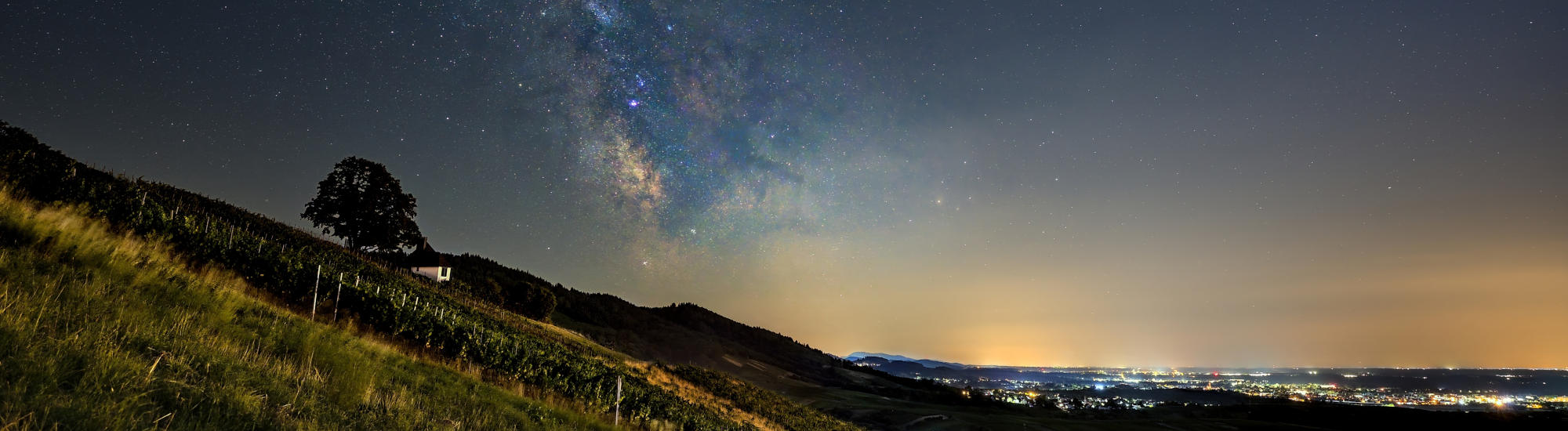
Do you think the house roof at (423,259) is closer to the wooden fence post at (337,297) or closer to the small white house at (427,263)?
the small white house at (427,263)

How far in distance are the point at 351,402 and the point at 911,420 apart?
50.7 meters

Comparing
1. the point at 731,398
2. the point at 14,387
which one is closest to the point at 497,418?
the point at 14,387

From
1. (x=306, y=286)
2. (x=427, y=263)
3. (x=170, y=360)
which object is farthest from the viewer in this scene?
(x=427, y=263)

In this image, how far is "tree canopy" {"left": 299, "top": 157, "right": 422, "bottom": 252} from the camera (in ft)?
158

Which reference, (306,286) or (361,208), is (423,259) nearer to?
(361,208)

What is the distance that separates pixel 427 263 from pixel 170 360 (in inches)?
2323

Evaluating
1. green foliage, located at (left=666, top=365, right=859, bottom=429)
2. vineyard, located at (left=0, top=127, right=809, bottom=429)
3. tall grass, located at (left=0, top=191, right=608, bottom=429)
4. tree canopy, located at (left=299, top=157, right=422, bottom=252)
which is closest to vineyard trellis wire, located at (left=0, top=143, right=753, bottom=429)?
vineyard, located at (left=0, top=127, right=809, bottom=429)

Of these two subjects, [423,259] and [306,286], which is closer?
[306,286]

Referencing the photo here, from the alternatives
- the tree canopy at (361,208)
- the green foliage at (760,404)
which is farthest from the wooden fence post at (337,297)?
the tree canopy at (361,208)

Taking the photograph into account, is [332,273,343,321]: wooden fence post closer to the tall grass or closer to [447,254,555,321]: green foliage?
the tall grass

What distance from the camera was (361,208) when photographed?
48.4 meters

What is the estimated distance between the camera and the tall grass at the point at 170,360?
5.25m

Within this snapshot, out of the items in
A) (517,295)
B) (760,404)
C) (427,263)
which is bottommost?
(760,404)

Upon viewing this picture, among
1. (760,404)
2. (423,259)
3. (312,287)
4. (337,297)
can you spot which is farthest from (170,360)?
(423,259)
